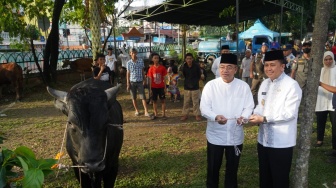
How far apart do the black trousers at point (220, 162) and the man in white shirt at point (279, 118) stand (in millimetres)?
414

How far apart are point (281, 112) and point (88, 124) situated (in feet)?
6.51

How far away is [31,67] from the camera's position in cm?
1371

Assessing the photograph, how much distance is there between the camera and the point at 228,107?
3.38m

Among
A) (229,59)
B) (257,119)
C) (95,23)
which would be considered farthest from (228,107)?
(95,23)

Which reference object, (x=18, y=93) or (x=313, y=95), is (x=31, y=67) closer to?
(x=18, y=93)

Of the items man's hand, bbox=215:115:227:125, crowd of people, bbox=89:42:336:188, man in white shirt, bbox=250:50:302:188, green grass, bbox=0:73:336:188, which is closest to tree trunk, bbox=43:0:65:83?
green grass, bbox=0:73:336:188

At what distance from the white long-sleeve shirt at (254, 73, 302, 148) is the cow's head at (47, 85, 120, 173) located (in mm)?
1769

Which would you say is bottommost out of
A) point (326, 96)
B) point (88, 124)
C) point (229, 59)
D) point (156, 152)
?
point (156, 152)

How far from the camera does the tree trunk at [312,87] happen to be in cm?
302

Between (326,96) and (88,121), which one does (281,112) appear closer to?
(88,121)

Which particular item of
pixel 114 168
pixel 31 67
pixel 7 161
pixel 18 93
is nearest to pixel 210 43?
pixel 31 67

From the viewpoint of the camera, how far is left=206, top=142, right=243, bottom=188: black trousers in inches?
137

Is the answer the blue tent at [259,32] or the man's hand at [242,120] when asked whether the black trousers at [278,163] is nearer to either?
the man's hand at [242,120]

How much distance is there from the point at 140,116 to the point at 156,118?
536mm
